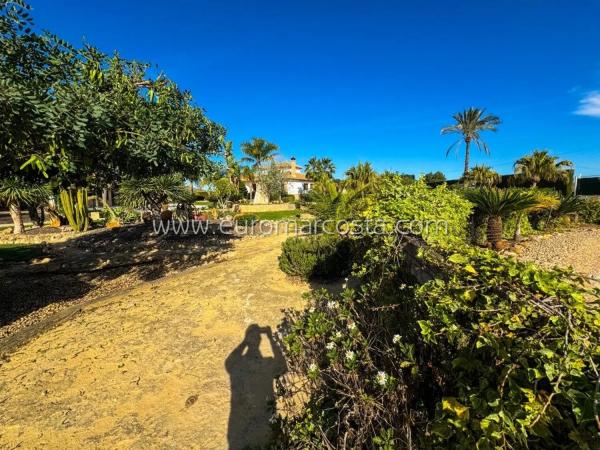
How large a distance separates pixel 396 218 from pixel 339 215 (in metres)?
3.42

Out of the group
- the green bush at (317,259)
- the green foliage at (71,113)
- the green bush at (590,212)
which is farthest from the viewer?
the green bush at (590,212)

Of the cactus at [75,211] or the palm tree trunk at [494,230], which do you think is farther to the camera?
the cactus at [75,211]

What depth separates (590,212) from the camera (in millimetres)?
11336

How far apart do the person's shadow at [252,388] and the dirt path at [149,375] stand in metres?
0.01

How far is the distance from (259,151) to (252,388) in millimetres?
37534

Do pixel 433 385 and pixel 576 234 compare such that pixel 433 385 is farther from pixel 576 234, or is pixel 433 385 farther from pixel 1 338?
pixel 576 234

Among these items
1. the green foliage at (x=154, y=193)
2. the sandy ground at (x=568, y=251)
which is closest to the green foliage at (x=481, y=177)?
the sandy ground at (x=568, y=251)

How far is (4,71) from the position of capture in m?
2.63

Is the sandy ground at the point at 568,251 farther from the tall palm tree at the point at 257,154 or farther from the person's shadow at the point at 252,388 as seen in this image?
the tall palm tree at the point at 257,154

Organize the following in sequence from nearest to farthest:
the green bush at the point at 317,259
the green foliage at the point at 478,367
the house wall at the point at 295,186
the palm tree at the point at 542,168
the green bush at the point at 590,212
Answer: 1. the green foliage at the point at 478,367
2. the green bush at the point at 317,259
3. the green bush at the point at 590,212
4. the palm tree at the point at 542,168
5. the house wall at the point at 295,186

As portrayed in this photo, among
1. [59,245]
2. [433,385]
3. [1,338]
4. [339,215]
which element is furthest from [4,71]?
[59,245]

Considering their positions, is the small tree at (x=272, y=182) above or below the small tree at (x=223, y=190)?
above

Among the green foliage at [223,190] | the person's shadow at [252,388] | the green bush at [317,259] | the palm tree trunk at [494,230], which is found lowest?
the person's shadow at [252,388]

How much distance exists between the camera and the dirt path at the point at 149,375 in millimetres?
2805
